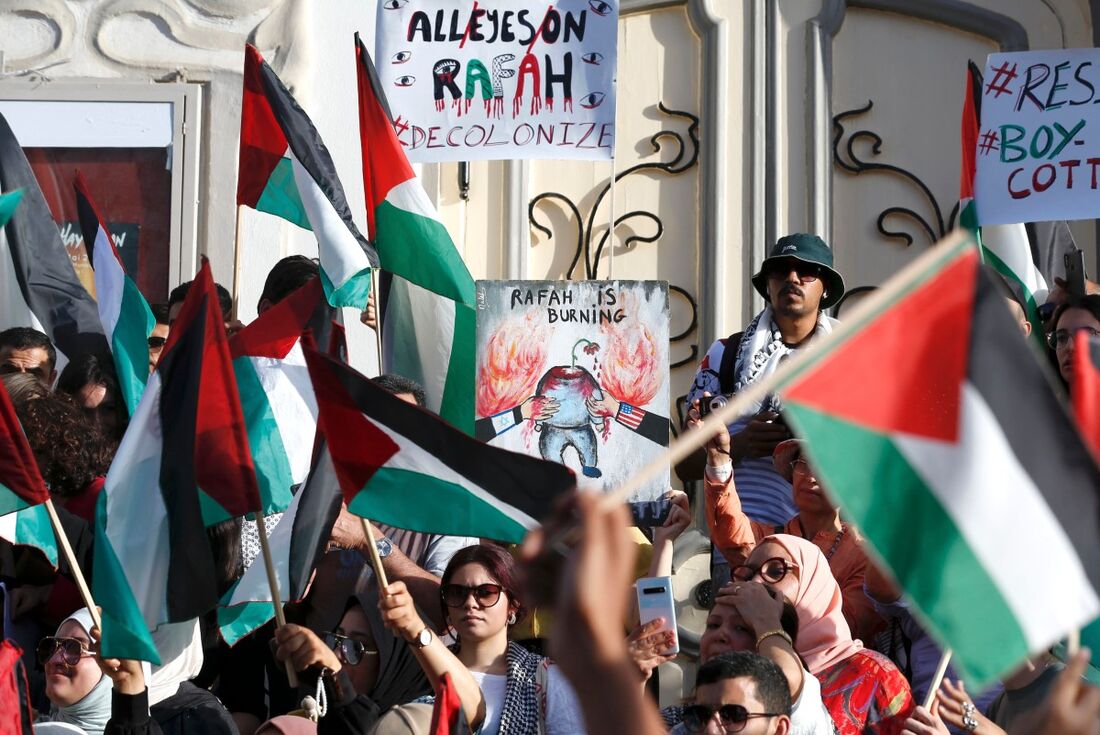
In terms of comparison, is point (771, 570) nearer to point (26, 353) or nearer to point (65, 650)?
point (65, 650)

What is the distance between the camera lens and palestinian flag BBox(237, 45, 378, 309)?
21.7ft

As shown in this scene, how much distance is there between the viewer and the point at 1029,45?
8.87m

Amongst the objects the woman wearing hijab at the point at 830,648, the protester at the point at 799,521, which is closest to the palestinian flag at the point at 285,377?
the protester at the point at 799,521

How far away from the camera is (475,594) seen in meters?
5.09

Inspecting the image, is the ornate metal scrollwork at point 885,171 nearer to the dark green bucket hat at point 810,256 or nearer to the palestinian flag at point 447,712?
the dark green bucket hat at point 810,256

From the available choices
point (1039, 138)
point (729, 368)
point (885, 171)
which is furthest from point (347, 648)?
point (885, 171)

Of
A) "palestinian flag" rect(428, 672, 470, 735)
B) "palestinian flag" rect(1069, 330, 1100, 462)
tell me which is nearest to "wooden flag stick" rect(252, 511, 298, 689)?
"palestinian flag" rect(428, 672, 470, 735)

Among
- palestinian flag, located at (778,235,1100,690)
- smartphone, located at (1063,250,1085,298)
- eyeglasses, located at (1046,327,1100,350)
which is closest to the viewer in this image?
palestinian flag, located at (778,235,1100,690)

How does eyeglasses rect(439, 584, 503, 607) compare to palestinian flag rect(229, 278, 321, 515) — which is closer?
eyeglasses rect(439, 584, 503, 607)

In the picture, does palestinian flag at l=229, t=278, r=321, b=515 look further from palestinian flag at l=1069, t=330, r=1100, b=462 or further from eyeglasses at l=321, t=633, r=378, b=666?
palestinian flag at l=1069, t=330, r=1100, b=462

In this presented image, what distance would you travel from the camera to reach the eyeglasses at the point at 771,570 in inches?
202

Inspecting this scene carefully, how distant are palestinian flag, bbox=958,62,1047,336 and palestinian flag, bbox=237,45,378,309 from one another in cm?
226

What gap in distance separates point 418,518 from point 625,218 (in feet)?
13.7

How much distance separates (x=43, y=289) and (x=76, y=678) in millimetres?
2176
